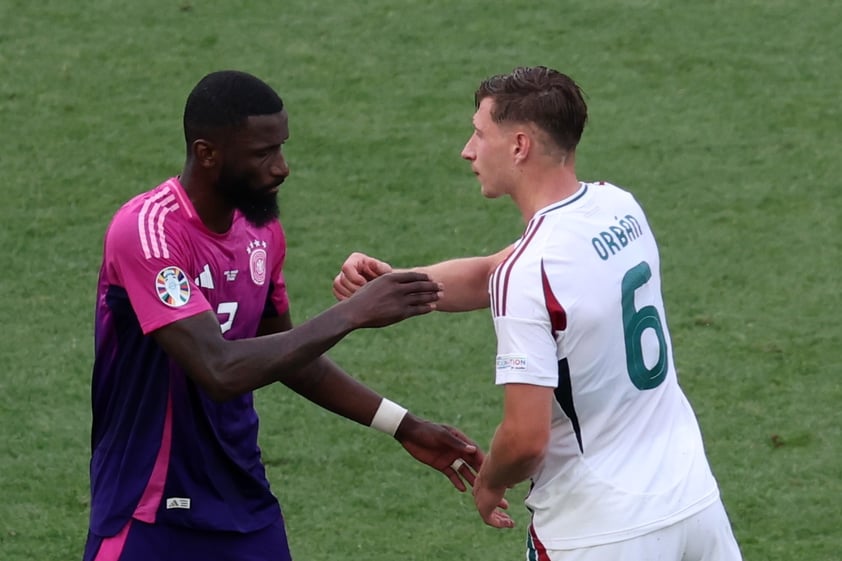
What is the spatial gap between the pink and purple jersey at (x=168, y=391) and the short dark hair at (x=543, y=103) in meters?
0.74

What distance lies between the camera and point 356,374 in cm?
713

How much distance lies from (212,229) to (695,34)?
23.5ft

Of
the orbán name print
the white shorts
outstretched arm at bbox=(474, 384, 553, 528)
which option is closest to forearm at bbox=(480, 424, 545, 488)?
outstretched arm at bbox=(474, 384, 553, 528)

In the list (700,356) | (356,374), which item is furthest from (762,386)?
(356,374)

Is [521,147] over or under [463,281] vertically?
over

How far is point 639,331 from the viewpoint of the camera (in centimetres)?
373

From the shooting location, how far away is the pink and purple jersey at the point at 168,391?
3777 mm

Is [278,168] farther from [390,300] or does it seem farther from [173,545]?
[173,545]

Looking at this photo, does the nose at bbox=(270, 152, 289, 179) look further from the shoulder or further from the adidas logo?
the adidas logo

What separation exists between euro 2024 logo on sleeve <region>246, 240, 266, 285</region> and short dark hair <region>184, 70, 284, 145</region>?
1.09ft

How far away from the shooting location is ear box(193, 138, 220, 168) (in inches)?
152

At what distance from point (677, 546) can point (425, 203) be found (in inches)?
204

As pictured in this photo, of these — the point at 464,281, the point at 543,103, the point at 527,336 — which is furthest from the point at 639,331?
the point at 464,281

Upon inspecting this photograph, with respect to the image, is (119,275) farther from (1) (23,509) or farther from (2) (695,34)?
(2) (695,34)
